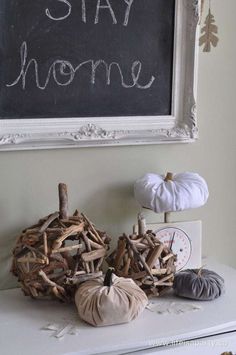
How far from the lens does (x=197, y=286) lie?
1.11 metres

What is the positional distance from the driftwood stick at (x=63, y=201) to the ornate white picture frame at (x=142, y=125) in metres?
0.11

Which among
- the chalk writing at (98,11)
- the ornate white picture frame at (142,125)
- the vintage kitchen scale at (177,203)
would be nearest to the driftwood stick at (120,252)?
the vintage kitchen scale at (177,203)

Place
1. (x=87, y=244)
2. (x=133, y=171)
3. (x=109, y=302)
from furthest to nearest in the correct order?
(x=133, y=171) → (x=87, y=244) → (x=109, y=302)

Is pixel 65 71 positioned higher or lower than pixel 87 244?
higher

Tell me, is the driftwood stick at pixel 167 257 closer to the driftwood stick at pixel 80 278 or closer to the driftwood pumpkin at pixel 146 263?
the driftwood pumpkin at pixel 146 263

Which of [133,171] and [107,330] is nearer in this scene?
[107,330]

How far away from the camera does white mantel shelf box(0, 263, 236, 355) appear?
942 mm

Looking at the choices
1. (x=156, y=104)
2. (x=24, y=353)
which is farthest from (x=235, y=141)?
(x=24, y=353)

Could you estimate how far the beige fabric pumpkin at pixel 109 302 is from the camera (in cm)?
98

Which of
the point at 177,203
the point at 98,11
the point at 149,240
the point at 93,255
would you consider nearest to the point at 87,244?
the point at 93,255

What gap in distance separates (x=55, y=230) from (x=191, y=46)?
537mm

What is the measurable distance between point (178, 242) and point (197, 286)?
0.16 m

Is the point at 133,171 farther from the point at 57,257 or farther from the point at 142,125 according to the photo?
the point at 57,257

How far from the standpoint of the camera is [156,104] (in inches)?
50.2
